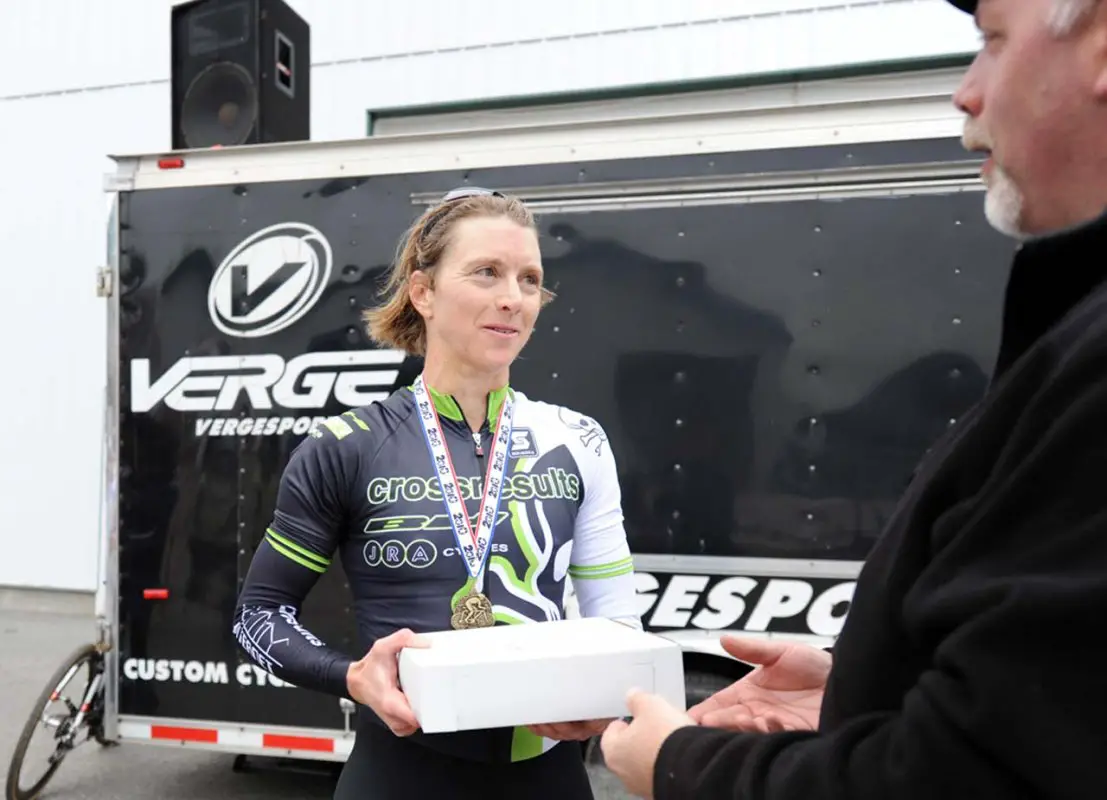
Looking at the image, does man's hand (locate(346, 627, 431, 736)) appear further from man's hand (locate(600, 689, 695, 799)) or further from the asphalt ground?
the asphalt ground

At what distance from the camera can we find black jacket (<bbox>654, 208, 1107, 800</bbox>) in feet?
2.08

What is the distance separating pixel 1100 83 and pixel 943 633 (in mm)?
476

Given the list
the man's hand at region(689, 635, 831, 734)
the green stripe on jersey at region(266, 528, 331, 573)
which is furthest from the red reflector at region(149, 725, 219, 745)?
the man's hand at region(689, 635, 831, 734)

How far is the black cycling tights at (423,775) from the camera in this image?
64.3 inches

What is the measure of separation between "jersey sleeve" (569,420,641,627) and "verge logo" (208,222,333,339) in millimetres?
1994

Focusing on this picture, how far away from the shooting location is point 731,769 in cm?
83

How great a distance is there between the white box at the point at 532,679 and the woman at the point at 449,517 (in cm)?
35

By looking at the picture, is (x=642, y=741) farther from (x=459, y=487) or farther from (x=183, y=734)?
(x=183, y=734)

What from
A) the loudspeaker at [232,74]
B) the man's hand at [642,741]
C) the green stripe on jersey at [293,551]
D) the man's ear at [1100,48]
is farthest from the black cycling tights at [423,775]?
the loudspeaker at [232,74]

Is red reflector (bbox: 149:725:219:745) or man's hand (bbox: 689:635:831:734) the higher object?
man's hand (bbox: 689:635:831:734)

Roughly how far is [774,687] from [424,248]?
1.15 meters

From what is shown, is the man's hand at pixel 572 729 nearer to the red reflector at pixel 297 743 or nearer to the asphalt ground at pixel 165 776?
the asphalt ground at pixel 165 776

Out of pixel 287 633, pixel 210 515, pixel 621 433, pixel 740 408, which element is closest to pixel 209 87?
pixel 210 515

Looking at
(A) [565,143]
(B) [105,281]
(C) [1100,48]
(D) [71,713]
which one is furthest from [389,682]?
(D) [71,713]
